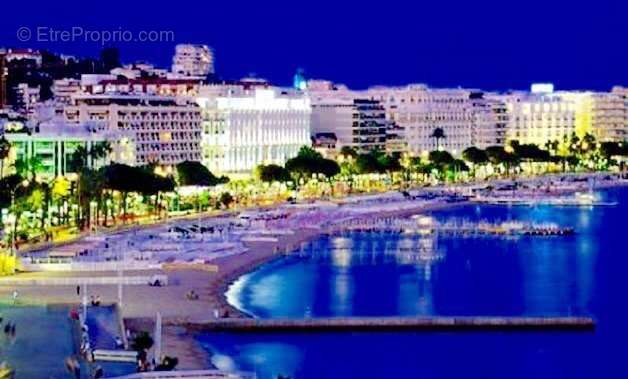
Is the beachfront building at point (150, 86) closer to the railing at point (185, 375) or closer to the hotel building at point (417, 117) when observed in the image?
the hotel building at point (417, 117)

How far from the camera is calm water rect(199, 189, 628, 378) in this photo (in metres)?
23.1

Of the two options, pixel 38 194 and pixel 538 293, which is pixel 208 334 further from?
pixel 38 194

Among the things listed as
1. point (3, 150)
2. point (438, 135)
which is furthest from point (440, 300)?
point (438, 135)

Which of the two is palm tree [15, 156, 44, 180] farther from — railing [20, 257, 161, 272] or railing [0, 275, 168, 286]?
railing [0, 275, 168, 286]

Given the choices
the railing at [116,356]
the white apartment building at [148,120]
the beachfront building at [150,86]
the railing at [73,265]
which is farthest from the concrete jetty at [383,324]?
the beachfront building at [150,86]

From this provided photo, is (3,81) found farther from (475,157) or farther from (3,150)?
(3,150)

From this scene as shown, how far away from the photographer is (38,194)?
132 ft

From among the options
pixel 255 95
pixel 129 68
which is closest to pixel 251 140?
pixel 255 95

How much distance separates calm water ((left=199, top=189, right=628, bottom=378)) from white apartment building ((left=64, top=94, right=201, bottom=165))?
49.4ft

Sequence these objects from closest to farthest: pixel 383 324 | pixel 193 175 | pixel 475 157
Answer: pixel 383 324, pixel 193 175, pixel 475 157

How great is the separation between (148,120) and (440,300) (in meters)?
31.0

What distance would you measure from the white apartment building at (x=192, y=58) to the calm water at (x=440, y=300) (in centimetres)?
6912

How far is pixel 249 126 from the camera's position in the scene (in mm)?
70438

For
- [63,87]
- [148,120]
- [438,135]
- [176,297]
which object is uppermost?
[63,87]
